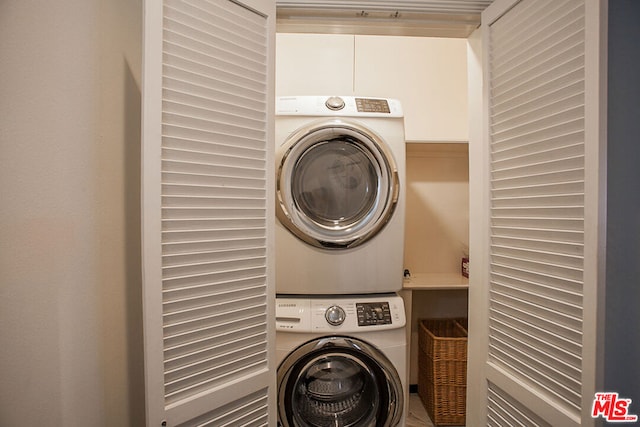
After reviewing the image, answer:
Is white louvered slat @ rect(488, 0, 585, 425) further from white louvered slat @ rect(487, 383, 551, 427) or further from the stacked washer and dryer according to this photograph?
the stacked washer and dryer

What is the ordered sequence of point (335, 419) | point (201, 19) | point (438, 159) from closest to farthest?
point (201, 19)
point (335, 419)
point (438, 159)

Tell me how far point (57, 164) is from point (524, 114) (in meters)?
1.43

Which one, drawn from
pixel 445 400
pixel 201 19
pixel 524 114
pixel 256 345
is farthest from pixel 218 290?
pixel 445 400

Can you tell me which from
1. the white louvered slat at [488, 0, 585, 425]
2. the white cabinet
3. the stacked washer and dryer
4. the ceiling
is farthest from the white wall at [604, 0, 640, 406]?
the white cabinet

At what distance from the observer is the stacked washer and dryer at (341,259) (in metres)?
1.49

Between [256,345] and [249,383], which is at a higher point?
[256,345]

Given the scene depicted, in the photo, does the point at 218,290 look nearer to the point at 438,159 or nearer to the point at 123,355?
the point at 123,355

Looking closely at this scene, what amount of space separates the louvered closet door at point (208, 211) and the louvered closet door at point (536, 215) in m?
0.84

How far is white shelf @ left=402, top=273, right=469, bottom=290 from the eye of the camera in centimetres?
191

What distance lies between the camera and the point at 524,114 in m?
1.01

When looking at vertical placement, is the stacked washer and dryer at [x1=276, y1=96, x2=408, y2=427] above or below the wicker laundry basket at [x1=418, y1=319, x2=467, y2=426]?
above

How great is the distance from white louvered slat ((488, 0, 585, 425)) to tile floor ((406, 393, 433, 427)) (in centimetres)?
91

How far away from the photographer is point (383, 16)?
4.19 ft

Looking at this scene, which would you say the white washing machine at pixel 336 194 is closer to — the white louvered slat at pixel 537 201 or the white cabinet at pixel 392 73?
the white louvered slat at pixel 537 201
